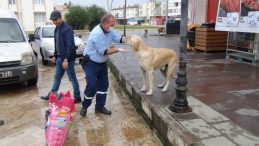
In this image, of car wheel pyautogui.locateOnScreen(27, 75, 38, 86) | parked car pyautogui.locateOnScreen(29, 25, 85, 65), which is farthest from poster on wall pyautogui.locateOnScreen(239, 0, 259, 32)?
parked car pyautogui.locateOnScreen(29, 25, 85, 65)

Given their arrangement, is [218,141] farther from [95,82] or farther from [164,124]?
[95,82]

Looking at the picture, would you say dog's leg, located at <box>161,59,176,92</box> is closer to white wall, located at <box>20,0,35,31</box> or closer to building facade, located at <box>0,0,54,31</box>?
building facade, located at <box>0,0,54,31</box>

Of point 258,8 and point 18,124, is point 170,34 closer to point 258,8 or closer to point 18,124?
point 258,8

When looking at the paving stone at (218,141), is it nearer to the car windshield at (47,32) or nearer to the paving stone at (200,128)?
the paving stone at (200,128)

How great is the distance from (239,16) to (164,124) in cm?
572

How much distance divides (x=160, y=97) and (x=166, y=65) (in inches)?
29.7

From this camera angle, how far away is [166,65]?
20.3 feet

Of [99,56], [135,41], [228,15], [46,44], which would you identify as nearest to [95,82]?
[99,56]

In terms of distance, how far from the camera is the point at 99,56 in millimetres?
5453

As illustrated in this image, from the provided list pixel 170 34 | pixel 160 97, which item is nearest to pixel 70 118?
pixel 160 97

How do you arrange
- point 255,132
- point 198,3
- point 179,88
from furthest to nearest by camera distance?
point 198,3
point 179,88
point 255,132

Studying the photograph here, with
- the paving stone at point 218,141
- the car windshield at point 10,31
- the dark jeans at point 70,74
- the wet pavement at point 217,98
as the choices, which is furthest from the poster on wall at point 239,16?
the car windshield at point 10,31

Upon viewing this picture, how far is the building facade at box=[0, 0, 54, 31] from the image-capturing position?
165 feet

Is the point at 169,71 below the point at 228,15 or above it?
below
